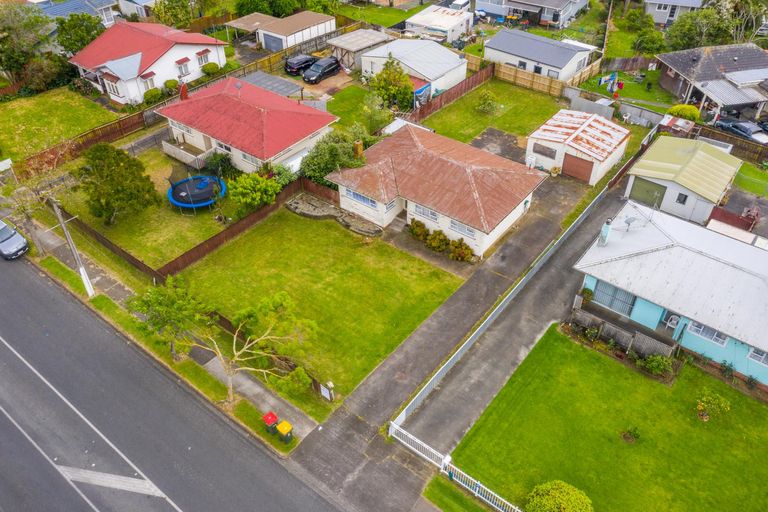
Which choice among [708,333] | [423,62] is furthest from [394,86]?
[708,333]

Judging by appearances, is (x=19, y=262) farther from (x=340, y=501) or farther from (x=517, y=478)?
(x=517, y=478)

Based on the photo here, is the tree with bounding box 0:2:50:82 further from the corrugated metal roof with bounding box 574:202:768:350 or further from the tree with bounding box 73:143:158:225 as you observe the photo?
the corrugated metal roof with bounding box 574:202:768:350

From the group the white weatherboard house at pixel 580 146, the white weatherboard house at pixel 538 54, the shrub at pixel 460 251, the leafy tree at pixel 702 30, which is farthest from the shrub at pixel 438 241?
the leafy tree at pixel 702 30

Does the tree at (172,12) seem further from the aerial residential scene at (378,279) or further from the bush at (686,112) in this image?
the bush at (686,112)

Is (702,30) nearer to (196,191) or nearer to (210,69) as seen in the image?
(210,69)

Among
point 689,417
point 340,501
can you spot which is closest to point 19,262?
point 340,501

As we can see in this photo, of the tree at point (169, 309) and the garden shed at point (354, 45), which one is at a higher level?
the garden shed at point (354, 45)
